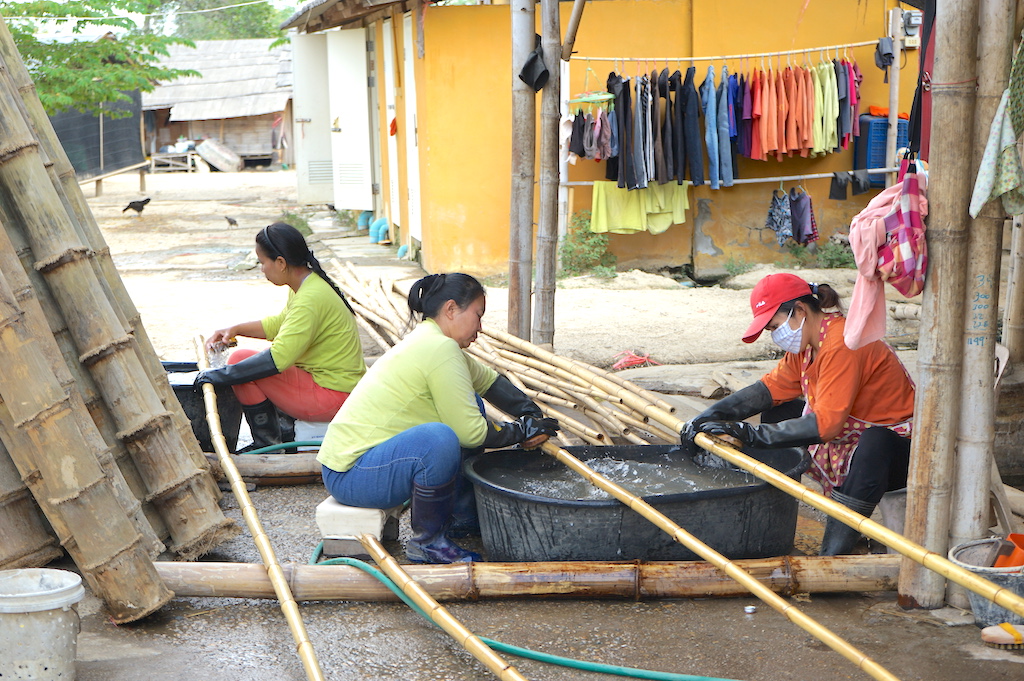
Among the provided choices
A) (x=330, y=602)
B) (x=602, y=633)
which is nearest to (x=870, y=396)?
(x=602, y=633)

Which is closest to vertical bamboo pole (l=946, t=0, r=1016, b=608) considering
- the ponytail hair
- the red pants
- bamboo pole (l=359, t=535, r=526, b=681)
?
the ponytail hair

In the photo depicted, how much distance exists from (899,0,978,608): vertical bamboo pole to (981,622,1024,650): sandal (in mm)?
239

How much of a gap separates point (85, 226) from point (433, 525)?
6.16 feet

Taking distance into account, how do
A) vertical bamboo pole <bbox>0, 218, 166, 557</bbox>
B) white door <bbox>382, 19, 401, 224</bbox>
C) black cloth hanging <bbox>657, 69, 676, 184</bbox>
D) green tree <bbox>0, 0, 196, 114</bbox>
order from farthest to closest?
1. green tree <bbox>0, 0, 196, 114</bbox>
2. white door <bbox>382, 19, 401, 224</bbox>
3. black cloth hanging <bbox>657, 69, 676, 184</bbox>
4. vertical bamboo pole <bbox>0, 218, 166, 557</bbox>

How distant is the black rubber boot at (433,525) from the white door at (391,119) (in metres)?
8.98

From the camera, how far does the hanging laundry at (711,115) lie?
9.41m

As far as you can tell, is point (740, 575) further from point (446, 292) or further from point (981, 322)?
point (446, 292)

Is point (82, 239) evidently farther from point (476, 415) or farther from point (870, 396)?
point (870, 396)

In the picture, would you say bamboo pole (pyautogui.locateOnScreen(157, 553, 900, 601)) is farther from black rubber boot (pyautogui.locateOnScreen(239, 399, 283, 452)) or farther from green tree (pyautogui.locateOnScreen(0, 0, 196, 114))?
green tree (pyautogui.locateOnScreen(0, 0, 196, 114))

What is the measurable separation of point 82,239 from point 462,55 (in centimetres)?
652

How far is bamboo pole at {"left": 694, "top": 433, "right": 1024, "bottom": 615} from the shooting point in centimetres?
226

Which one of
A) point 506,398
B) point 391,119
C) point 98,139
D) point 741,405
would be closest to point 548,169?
point 506,398

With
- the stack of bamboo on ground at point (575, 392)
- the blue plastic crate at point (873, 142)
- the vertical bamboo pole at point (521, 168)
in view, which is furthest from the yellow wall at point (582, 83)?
the vertical bamboo pole at point (521, 168)

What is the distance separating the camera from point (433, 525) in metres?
3.47
